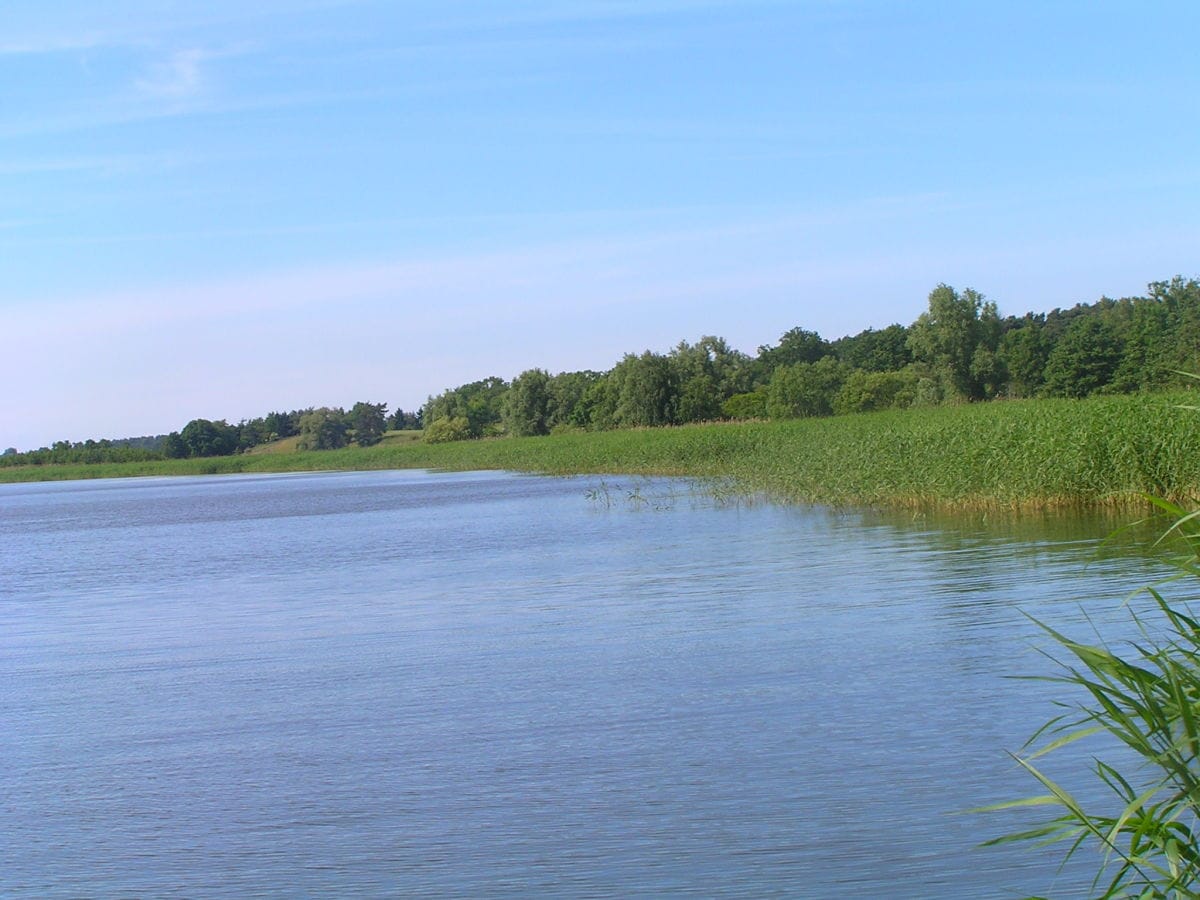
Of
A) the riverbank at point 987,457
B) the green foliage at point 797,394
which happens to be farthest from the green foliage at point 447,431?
the riverbank at point 987,457

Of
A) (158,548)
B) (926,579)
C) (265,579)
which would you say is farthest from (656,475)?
(926,579)

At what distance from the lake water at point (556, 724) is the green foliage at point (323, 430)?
9905 cm

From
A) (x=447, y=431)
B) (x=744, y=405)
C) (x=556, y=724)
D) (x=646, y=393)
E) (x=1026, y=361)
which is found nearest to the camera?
(x=556, y=724)

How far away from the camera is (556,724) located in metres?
7.97

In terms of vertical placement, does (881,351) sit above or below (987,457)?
above

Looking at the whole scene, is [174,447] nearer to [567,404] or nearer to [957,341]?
[567,404]

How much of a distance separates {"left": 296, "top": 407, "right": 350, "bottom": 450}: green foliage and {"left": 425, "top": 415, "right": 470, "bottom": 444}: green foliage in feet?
108

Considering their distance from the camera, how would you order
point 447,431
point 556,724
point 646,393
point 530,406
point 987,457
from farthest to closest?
point 447,431
point 530,406
point 646,393
point 987,457
point 556,724

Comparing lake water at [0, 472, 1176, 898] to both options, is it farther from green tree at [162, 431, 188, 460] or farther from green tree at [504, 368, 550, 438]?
green tree at [162, 431, 188, 460]

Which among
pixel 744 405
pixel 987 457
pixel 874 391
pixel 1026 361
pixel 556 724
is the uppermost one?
pixel 1026 361

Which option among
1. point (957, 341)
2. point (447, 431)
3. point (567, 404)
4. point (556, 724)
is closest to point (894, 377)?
point (957, 341)

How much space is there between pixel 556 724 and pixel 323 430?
365 feet

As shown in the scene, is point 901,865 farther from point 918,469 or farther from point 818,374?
point 818,374

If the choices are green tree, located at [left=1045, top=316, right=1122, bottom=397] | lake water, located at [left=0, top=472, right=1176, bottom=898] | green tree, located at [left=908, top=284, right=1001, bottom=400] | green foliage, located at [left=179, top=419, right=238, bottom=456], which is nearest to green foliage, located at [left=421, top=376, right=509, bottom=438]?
green foliage, located at [left=179, top=419, right=238, bottom=456]
